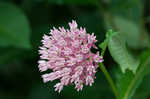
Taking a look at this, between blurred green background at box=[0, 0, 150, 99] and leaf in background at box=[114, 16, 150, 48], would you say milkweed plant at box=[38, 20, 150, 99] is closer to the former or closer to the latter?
blurred green background at box=[0, 0, 150, 99]

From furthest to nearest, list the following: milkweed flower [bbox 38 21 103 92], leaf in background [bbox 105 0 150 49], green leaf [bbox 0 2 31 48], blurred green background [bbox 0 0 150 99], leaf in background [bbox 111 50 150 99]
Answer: leaf in background [bbox 105 0 150 49]
blurred green background [bbox 0 0 150 99]
green leaf [bbox 0 2 31 48]
leaf in background [bbox 111 50 150 99]
milkweed flower [bbox 38 21 103 92]

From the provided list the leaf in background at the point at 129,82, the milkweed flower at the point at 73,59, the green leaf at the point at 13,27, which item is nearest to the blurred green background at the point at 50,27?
the green leaf at the point at 13,27

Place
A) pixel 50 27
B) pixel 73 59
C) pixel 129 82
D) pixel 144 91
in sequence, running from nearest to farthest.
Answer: pixel 73 59 < pixel 129 82 < pixel 144 91 < pixel 50 27

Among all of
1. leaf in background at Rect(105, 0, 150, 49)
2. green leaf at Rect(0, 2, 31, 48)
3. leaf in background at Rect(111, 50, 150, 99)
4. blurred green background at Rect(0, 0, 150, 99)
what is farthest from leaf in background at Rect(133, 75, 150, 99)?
green leaf at Rect(0, 2, 31, 48)

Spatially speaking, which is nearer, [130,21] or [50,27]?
[50,27]

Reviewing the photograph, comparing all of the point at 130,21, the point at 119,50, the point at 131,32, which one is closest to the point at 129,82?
the point at 119,50

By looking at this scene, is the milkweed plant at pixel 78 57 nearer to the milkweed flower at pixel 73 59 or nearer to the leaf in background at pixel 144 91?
the milkweed flower at pixel 73 59

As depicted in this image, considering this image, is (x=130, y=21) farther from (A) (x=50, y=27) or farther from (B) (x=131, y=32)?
(A) (x=50, y=27)
